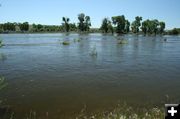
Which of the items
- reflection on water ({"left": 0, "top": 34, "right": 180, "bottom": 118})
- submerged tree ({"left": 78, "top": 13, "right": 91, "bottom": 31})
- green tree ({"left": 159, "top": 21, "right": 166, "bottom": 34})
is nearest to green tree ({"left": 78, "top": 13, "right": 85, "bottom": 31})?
submerged tree ({"left": 78, "top": 13, "right": 91, "bottom": 31})

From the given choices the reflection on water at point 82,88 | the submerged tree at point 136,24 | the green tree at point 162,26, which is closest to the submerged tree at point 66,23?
the submerged tree at point 136,24

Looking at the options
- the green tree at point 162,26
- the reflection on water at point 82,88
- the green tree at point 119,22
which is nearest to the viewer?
the reflection on water at point 82,88

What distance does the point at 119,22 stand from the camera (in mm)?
164125

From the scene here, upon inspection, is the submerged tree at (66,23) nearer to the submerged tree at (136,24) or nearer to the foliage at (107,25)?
the foliage at (107,25)

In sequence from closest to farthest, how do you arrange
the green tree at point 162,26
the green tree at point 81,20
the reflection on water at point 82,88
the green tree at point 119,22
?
the reflection on water at point 82,88, the green tree at point 119,22, the green tree at point 162,26, the green tree at point 81,20

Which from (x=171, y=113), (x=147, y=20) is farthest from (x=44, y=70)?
(x=147, y=20)

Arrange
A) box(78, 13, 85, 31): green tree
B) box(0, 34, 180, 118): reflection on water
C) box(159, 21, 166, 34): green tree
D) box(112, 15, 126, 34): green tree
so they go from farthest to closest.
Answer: box(78, 13, 85, 31): green tree
box(159, 21, 166, 34): green tree
box(112, 15, 126, 34): green tree
box(0, 34, 180, 118): reflection on water

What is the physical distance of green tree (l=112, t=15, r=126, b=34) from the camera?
16338cm

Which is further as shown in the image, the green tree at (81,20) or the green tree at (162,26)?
the green tree at (81,20)

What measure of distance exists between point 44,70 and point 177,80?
40.7 feet

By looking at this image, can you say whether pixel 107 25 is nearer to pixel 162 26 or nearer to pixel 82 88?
pixel 162 26

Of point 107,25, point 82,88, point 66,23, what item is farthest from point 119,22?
point 82,88

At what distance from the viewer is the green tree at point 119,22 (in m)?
163

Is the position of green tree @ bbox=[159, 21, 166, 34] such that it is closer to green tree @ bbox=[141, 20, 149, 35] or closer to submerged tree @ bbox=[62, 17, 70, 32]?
green tree @ bbox=[141, 20, 149, 35]
